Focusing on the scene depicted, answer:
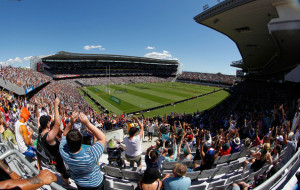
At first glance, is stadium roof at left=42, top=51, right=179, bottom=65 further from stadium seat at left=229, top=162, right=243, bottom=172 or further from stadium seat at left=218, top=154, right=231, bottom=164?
stadium seat at left=229, top=162, right=243, bottom=172

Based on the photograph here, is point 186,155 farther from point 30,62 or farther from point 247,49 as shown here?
point 30,62

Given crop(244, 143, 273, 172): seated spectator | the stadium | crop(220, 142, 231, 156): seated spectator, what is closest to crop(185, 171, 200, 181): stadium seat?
the stadium

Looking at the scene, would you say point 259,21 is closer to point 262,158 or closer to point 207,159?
point 262,158

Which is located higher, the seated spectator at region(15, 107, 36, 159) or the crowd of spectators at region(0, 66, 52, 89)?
the crowd of spectators at region(0, 66, 52, 89)

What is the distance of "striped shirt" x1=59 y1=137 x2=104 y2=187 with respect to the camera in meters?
2.16

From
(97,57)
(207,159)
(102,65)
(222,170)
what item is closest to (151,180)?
(207,159)

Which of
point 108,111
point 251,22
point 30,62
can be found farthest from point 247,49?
point 30,62

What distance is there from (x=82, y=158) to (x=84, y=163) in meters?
0.08

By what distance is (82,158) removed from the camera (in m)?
2.15

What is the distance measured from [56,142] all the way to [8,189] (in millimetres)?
1421

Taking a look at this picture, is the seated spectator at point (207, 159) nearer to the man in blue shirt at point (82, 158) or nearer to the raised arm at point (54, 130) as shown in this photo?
the man in blue shirt at point (82, 158)

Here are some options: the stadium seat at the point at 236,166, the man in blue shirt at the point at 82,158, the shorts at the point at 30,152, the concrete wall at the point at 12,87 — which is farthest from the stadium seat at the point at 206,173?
the concrete wall at the point at 12,87

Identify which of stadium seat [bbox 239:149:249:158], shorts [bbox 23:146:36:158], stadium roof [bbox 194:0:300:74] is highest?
stadium roof [bbox 194:0:300:74]

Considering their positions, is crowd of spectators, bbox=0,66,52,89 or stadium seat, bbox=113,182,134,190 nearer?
stadium seat, bbox=113,182,134,190
